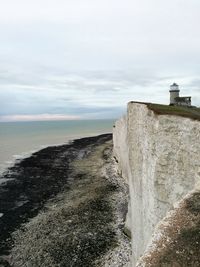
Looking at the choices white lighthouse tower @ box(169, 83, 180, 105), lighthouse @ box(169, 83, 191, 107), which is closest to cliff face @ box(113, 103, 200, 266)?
lighthouse @ box(169, 83, 191, 107)

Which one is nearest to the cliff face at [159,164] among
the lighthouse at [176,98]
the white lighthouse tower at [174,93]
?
the lighthouse at [176,98]

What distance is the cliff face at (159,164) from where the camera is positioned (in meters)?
10.5

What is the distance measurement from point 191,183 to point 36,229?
40.8ft

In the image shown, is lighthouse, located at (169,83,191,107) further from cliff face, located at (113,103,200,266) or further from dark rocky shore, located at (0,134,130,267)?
cliff face, located at (113,103,200,266)

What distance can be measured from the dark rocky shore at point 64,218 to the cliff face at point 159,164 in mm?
3300

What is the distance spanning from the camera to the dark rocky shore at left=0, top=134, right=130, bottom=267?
55.1ft

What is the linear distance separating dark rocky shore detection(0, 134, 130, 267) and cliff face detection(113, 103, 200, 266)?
3.30 metres

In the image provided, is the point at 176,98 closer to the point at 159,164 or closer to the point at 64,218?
the point at 64,218

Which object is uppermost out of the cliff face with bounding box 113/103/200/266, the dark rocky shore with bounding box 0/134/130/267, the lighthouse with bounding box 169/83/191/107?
the lighthouse with bounding box 169/83/191/107

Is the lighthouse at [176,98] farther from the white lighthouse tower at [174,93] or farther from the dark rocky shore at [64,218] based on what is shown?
the dark rocky shore at [64,218]

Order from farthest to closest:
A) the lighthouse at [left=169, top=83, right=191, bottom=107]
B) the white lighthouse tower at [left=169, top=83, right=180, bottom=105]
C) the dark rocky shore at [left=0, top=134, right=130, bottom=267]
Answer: the white lighthouse tower at [left=169, top=83, right=180, bottom=105] → the lighthouse at [left=169, top=83, right=191, bottom=107] → the dark rocky shore at [left=0, top=134, right=130, bottom=267]

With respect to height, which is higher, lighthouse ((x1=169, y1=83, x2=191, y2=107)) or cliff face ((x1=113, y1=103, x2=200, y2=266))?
lighthouse ((x1=169, y1=83, x2=191, y2=107))

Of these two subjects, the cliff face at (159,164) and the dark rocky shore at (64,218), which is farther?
the dark rocky shore at (64,218)

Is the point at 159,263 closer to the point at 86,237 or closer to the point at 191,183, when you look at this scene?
the point at 191,183
